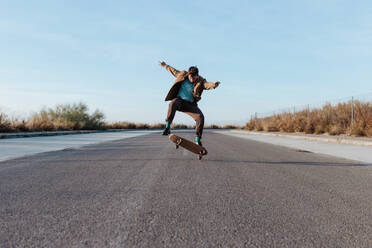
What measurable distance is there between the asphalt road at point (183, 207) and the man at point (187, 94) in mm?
1978

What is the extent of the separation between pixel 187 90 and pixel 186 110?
52 centimetres

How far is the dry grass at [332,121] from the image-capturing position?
1800cm

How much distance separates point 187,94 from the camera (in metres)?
8.37

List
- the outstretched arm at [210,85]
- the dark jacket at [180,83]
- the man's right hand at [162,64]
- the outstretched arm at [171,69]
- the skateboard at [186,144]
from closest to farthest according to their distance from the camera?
the outstretched arm at [210,85]
the dark jacket at [180,83]
the skateboard at [186,144]
the outstretched arm at [171,69]
the man's right hand at [162,64]

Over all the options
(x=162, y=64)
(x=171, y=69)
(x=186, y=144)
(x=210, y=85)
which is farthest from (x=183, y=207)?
(x=162, y=64)

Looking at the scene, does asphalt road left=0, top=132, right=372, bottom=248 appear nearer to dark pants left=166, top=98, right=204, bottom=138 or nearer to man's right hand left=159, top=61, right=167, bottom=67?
dark pants left=166, top=98, right=204, bottom=138

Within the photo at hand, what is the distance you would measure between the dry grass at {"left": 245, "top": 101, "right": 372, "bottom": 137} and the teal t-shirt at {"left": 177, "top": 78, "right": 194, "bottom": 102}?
492 inches

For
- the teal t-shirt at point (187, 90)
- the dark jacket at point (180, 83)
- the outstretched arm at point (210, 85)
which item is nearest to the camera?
the outstretched arm at point (210, 85)

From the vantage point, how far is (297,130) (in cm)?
2555

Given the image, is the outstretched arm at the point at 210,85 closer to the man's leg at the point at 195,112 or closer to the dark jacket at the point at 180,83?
the dark jacket at the point at 180,83

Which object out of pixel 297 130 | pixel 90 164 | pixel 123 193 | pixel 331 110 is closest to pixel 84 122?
pixel 297 130

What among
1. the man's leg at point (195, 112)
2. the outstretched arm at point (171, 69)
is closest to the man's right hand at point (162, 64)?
the outstretched arm at point (171, 69)

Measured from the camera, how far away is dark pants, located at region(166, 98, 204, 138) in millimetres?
8227

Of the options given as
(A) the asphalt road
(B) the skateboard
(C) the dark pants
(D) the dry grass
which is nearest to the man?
(C) the dark pants
